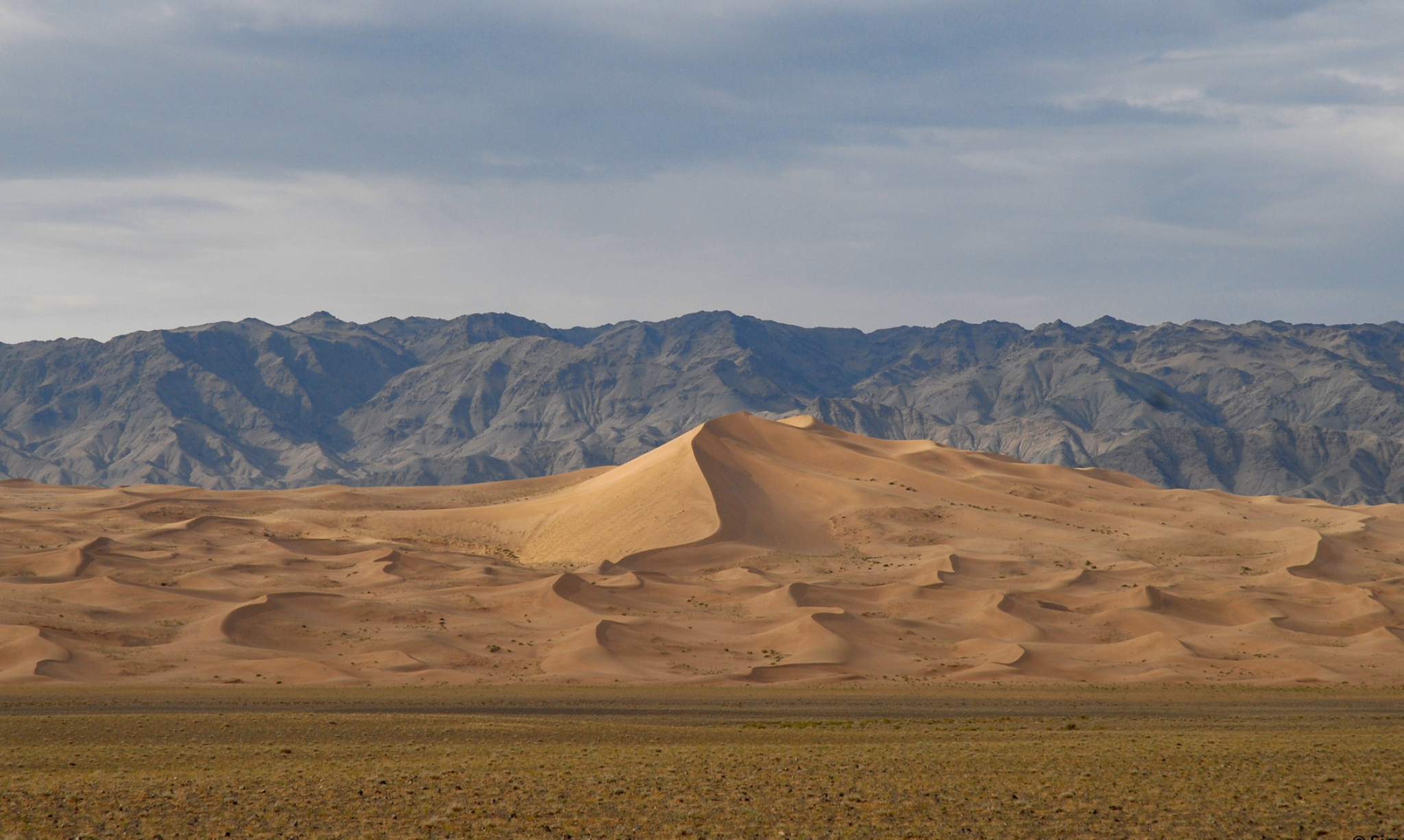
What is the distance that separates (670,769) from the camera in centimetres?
2412

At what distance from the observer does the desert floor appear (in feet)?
62.5

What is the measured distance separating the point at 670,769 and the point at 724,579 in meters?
47.8

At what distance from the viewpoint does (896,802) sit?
2084cm

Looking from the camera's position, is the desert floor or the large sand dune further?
the large sand dune

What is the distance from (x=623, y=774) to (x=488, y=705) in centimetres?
1707

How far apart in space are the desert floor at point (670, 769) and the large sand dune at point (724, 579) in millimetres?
11175

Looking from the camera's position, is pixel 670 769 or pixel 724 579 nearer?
pixel 670 769

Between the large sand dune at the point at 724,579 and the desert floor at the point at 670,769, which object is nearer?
the desert floor at the point at 670,769

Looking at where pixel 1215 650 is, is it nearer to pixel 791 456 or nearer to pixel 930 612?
pixel 930 612

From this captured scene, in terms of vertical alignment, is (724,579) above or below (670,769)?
below

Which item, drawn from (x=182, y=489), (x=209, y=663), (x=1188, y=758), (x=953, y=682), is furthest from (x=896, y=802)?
(x=182, y=489)

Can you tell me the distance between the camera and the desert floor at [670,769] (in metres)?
19.0

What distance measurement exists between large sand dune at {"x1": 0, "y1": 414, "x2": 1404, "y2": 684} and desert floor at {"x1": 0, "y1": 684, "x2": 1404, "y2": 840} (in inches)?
440

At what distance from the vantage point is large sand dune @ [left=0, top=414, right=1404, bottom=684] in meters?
51.8
